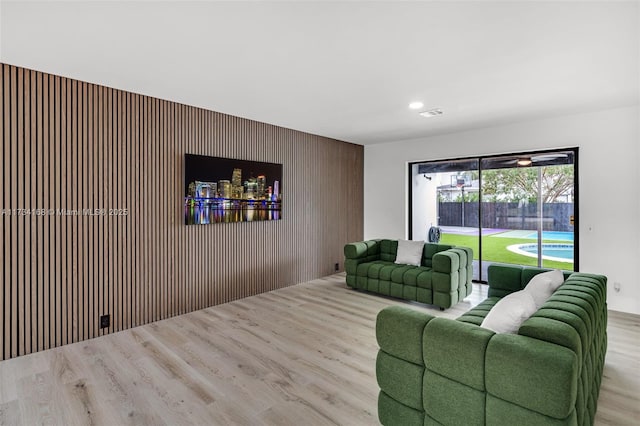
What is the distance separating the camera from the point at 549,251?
4.91 m

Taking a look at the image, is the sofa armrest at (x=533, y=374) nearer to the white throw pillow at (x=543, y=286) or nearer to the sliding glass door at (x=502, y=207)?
the white throw pillow at (x=543, y=286)

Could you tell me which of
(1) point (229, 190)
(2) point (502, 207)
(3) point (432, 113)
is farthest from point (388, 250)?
(1) point (229, 190)

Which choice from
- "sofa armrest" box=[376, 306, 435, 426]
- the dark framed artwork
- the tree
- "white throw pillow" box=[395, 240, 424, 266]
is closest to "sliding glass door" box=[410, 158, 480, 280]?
the tree

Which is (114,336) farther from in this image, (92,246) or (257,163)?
(257,163)

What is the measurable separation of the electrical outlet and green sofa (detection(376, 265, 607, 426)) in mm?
2930

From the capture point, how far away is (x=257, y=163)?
4.80 meters

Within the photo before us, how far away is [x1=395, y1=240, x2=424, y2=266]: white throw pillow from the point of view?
487 centimetres

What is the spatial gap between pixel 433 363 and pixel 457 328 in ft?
0.71

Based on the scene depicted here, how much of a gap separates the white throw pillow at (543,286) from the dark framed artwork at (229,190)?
3.44 metres

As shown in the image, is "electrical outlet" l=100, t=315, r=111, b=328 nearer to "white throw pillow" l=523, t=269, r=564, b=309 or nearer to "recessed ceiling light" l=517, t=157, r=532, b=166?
"white throw pillow" l=523, t=269, r=564, b=309

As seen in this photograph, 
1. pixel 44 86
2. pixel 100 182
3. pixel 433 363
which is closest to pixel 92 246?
pixel 100 182

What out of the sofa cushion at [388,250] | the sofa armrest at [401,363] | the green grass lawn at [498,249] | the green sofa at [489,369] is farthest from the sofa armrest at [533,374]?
the green grass lawn at [498,249]

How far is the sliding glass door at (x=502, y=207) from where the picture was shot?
4.75 meters

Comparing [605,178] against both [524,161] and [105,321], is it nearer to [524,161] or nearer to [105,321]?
[524,161]
